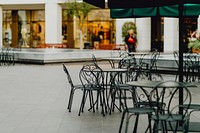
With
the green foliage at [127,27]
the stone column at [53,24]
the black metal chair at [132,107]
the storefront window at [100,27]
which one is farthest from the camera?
the storefront window at [100,27]

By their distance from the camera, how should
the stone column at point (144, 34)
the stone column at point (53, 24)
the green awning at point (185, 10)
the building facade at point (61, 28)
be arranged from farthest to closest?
1. the stone column at point (53, 24)
2. the building facade at point (61, 28)
3. the stone column at point (144, 34)
4. the green awning at point (185, 10)

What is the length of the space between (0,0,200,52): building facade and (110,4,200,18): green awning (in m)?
28.4

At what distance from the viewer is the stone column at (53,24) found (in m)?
46.5

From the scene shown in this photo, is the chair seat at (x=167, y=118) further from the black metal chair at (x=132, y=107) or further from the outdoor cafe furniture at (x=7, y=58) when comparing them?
the outdoor cafe furniture at (x=7, y=58)

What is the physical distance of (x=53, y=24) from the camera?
46.7 metres

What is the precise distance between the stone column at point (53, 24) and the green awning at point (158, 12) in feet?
111

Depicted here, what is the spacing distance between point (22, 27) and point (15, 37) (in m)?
1.40

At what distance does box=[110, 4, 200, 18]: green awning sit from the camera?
11.6 metres

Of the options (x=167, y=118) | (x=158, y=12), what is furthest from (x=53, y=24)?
(x=167, y=118)

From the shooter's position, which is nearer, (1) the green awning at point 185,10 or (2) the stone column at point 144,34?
(1) the green awning at point 185,10

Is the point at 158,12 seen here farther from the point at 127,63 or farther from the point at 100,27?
the point at 100,27

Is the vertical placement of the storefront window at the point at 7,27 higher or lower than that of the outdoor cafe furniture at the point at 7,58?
higher

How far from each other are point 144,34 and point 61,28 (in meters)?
9.10

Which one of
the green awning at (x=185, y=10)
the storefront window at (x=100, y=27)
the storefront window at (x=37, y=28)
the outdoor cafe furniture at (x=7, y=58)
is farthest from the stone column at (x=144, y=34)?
the green awning at (x=185, y=10)
